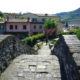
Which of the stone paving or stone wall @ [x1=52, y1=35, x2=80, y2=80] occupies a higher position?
stone wall @ [x1=52, y1=35, x2=80, y2=80]

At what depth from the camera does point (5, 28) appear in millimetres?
40406

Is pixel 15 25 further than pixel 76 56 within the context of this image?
Yes

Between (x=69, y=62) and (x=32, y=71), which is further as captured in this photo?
(x=32, y=71)

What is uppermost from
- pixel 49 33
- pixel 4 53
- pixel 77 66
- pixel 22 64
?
pixel 77 66

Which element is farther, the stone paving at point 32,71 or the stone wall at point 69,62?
the stone paving at point 32,71

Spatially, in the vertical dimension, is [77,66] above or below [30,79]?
above

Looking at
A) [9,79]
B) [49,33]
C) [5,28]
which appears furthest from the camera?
[5,28]

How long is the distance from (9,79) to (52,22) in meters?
32.8

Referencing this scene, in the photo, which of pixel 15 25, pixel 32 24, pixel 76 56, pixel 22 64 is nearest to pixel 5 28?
pixel 15 25

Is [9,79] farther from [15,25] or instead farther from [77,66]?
[15,25]

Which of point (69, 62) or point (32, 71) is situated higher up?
point (69, 62)

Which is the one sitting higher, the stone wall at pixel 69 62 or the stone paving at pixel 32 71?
the stone wall at pixel 69 62

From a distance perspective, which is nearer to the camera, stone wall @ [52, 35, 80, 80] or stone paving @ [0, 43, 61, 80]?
stone wall @ [52, 35, 80, 80]

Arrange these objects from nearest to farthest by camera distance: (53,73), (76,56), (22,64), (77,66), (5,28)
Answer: (77,66) → (76,56) → (53,73) → (22,64) → (5,28)
